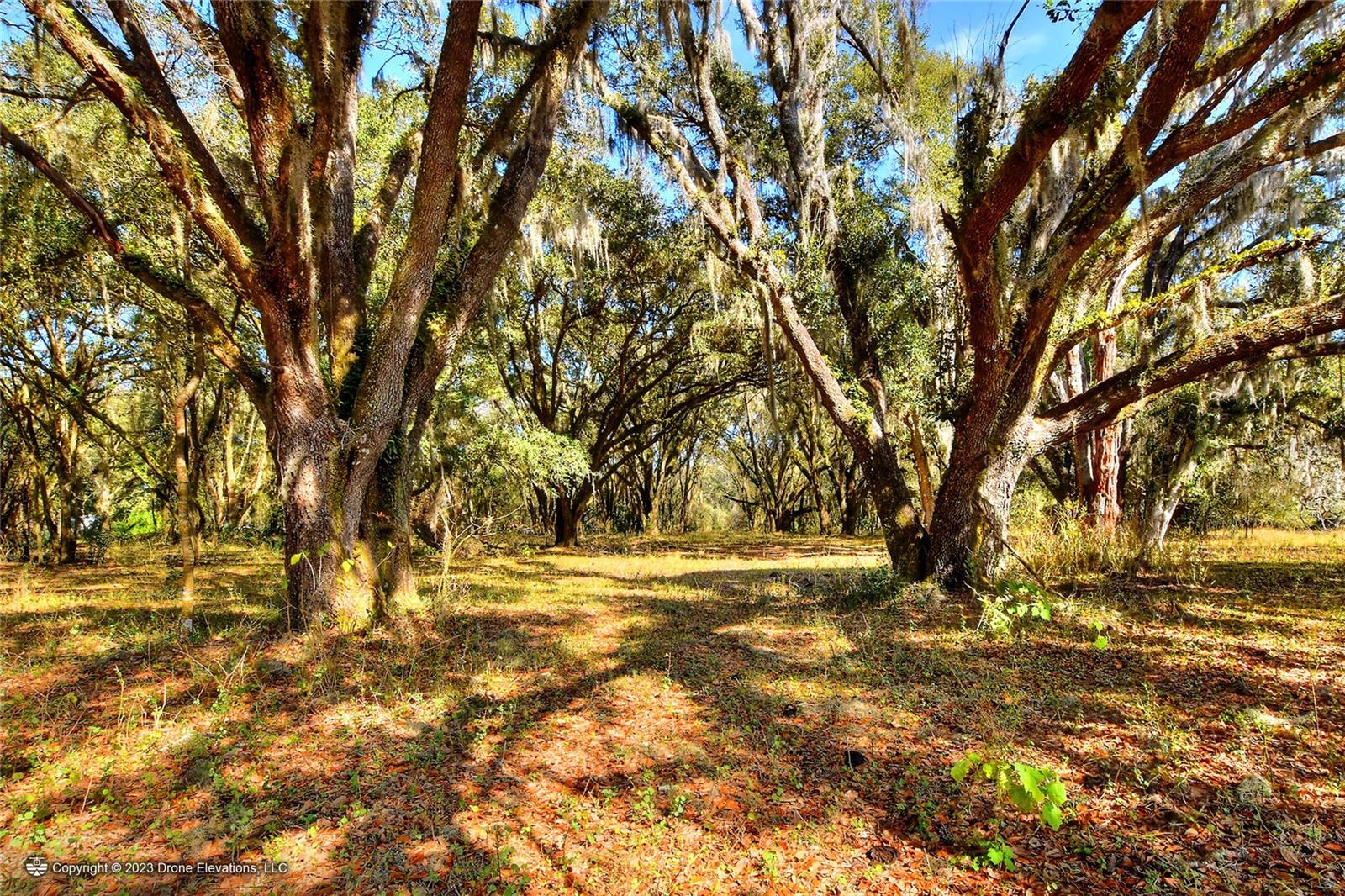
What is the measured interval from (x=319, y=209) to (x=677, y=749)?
5.34 m

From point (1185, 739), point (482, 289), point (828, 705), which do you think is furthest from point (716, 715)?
point (482, 289)

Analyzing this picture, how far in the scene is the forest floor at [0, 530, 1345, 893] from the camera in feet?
7.83

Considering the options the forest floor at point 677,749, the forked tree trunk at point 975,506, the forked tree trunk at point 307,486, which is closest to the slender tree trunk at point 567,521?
the forest floor at point 677,749

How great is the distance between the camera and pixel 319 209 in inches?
202

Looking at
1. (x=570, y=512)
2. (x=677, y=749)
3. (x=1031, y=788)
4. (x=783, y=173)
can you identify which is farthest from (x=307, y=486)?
(x=570, y=512)

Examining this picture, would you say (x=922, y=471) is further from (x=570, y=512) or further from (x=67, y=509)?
(x=67, y=509)

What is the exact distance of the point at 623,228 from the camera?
11.9 meters

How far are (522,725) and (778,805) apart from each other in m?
1.74

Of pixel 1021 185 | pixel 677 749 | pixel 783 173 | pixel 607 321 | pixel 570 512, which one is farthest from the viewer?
pixel 570 512

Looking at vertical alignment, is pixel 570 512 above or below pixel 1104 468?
below

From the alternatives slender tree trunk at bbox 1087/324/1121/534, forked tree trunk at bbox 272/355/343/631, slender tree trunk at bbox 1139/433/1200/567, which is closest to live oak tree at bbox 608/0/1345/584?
slender tree trunk at bbox 1087/324/1121/534

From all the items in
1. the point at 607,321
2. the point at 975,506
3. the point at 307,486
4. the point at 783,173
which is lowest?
the point at 975,506

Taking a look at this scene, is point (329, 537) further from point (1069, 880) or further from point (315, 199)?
point (1069, 880)

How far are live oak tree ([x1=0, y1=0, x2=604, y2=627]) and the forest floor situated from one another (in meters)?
1.36
